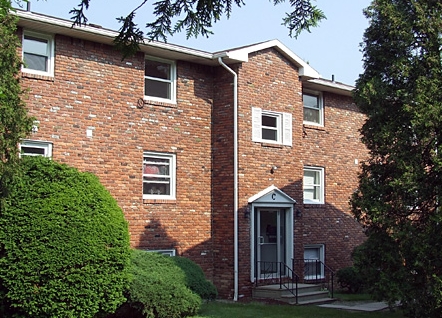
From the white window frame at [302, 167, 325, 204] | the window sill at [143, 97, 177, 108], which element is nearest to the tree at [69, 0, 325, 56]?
the window sill at [143, 97, 177, 108]

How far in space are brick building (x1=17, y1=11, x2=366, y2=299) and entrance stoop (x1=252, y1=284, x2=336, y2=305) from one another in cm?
47

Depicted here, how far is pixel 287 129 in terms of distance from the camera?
63.5 ft

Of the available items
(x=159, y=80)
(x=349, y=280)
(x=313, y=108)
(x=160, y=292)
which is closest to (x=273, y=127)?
(x=313, y=108)

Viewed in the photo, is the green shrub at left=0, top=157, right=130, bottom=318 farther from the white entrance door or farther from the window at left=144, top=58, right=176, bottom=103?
the white entrance door

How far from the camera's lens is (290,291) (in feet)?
57.8

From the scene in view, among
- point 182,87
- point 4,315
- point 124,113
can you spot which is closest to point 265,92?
point 182,87

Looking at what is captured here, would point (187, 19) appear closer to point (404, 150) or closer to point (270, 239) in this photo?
point (404, 150)

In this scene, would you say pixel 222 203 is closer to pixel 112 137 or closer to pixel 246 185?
pixel 246 185

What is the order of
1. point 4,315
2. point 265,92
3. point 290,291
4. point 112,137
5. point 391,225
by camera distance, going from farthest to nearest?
point 265,92 → point 290,291 → point 112,137 → point 391,225 → point 4,315

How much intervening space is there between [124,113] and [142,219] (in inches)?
108

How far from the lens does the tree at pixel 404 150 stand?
1245 centimetres

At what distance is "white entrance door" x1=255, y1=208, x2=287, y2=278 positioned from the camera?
18547 millimetres

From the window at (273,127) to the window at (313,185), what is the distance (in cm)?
232

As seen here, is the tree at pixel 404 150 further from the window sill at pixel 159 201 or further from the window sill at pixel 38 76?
the window sill at pixel 38 76
